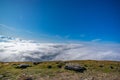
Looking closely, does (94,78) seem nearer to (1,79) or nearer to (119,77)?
(119,77)

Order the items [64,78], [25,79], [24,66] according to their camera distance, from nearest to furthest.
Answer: [25,79] < [64,78] < [24,66]

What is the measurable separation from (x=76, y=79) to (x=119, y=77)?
14716mm

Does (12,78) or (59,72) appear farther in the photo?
(59,72)

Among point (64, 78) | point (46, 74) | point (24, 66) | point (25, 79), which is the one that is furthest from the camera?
point (24, 66)

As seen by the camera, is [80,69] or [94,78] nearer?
[94,78]

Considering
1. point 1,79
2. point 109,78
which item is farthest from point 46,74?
point 109,78

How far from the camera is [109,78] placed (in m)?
59.7

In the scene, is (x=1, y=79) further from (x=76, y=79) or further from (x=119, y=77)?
(x=119, y=77)

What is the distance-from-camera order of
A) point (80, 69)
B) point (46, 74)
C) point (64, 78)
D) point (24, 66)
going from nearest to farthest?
point (64, 78)
point (46, 74)
point (80, 69)
point (24, 66)

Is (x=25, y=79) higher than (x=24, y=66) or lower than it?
lower

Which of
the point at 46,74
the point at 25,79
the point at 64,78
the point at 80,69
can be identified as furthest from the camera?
the point at 80,69

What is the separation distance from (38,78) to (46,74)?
590cm

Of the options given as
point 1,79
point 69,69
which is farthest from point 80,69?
point 1,79

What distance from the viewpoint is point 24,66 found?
78.8 m
